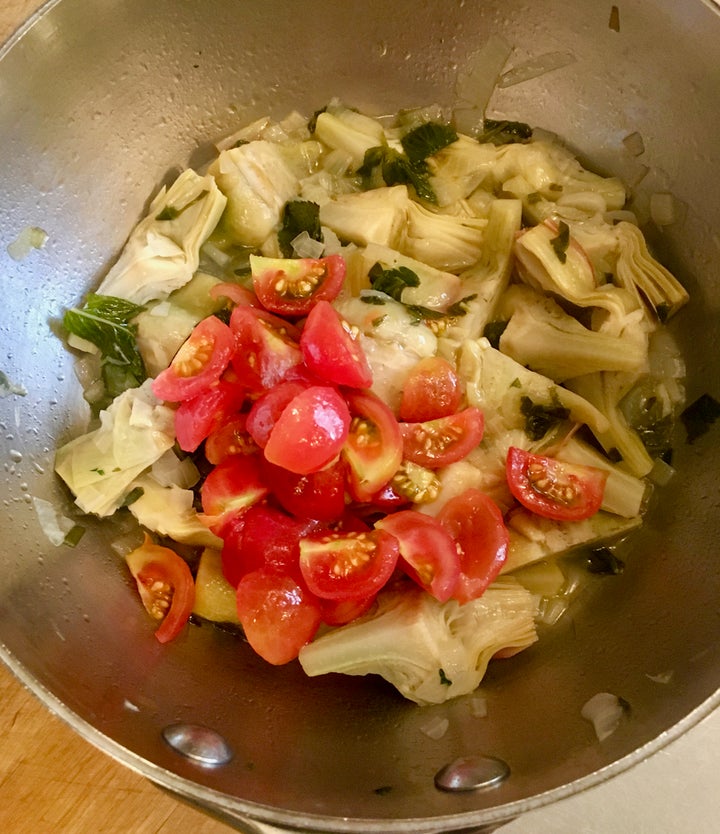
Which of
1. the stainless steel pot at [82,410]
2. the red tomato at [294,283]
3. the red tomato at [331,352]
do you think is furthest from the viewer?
the red tomato at [294,283]

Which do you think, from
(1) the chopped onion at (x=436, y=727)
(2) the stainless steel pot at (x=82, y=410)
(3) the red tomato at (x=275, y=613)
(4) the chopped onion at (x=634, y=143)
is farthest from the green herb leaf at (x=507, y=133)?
(1) the chopped onion at (x=436, y=727)

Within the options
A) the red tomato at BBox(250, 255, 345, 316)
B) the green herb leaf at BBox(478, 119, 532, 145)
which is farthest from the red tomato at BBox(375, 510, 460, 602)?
the green herb leaf at BBox(478, 119, 532, 145)

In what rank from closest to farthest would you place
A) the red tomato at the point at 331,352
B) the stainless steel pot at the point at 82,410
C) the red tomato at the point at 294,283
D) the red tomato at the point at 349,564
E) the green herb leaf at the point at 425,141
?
the stainless steel pot at the point at 82,410, the red tomato at the point at 349,564, the red tomato at the point at 331,352, the red tomato at the point at 294,283, the green herb leaf at the point at 425,141

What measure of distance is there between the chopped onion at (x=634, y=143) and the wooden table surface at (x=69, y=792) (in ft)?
5.92

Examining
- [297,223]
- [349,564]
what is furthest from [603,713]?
[297,223]

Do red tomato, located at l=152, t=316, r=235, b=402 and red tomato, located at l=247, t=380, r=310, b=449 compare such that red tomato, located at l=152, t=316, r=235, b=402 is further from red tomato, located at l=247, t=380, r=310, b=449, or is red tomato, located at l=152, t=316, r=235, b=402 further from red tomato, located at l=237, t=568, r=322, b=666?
red tomato, located at l=237, t=568, r=322, b=666

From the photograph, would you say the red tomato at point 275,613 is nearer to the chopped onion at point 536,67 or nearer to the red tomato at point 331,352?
the red tomato at point 331,352

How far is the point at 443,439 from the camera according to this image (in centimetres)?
146

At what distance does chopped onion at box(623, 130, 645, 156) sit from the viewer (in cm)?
179

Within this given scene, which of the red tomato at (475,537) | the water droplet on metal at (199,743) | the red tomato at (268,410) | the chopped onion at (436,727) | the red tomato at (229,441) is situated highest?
the red tomato at (268,410)

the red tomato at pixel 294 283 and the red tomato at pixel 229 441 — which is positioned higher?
the red tomato at pixel 294 283

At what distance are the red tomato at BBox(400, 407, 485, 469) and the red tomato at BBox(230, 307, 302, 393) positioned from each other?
0.27 meters

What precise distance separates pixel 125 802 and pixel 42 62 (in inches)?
61.6

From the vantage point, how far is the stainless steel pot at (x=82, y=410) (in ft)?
3.83
